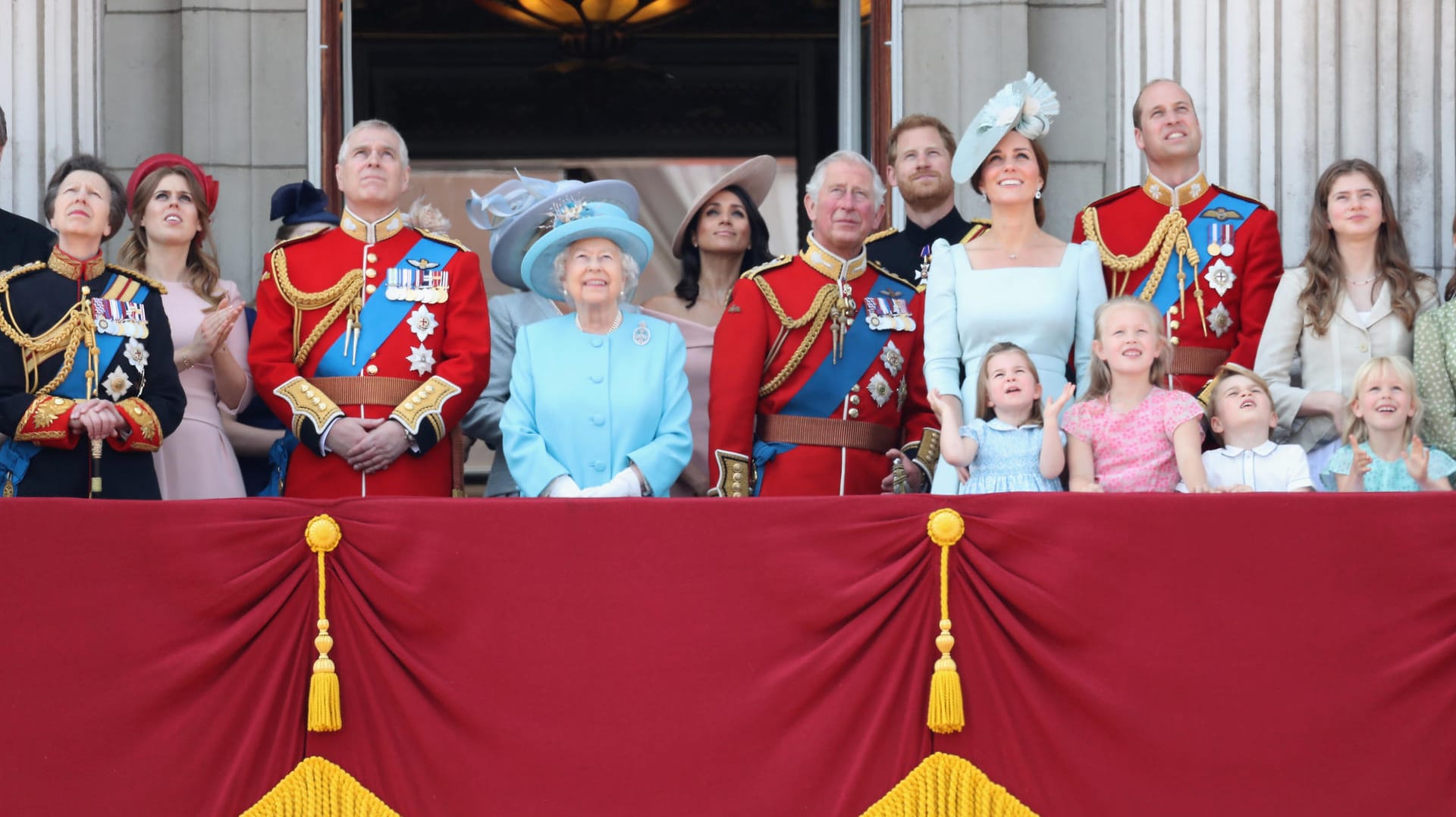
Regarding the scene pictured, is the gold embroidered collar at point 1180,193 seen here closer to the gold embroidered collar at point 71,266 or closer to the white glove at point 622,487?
the white glove at point 622,487

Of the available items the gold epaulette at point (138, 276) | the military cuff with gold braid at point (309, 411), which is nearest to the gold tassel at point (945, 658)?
the military cuff with gold braid at point (309, 411)

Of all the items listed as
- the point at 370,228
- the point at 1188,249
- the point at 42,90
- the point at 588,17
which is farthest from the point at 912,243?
the point at 588,17

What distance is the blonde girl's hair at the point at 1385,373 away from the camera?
5113 mm

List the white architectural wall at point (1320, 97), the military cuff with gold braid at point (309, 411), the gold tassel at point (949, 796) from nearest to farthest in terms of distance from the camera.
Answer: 1. the gold tassel at point (949, 796)
2. the military cuff with gold braid at point (309, 411)
3. the white architectural wall at point (1320, 97)

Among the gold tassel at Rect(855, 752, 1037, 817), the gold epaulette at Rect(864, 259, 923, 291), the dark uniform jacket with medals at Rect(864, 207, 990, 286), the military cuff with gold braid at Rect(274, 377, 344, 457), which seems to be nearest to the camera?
the gold tassel at Rect(855, 752, 1037, 817)

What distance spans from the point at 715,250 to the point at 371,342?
1.22 meters

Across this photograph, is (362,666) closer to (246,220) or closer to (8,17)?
(246,220)

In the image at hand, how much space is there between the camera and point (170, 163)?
19.5 feet

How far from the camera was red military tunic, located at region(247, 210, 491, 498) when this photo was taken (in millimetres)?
5410

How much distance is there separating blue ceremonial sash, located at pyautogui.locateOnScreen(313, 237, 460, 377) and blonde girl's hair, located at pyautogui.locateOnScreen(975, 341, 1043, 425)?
5.23 ft

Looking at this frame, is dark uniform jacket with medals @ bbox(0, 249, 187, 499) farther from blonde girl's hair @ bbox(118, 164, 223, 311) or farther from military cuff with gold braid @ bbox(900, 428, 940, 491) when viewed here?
military cuff with gold braid @ bbox(900, 428, 940, 491)

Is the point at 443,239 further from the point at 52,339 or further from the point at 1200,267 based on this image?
the point at 1200,267

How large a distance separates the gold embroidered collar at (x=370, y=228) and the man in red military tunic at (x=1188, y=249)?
1935 mm

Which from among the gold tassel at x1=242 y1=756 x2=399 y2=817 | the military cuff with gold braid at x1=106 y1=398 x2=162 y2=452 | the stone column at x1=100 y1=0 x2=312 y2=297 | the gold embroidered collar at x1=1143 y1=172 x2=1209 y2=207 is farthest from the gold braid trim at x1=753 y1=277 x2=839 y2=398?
the stone column at x1=100 y1=0 x2=312 y2=297
